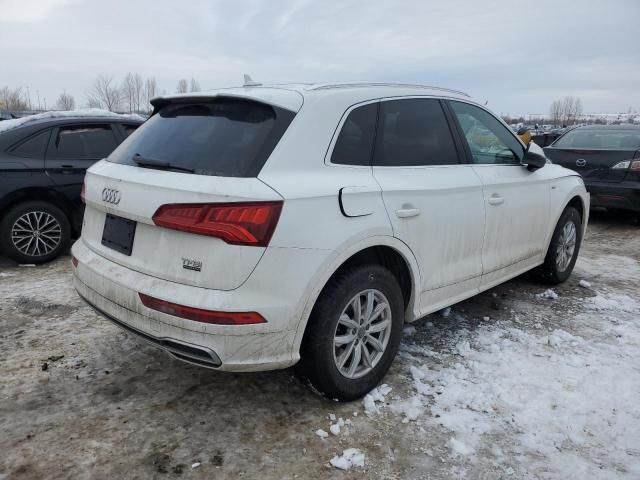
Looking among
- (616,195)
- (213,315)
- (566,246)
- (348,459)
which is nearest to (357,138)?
(213,315)

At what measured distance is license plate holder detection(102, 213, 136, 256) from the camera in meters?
2.62

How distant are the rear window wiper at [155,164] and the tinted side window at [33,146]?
3312 millimetres

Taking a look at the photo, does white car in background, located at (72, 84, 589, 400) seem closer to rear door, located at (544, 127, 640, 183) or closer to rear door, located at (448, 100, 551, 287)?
rear door, located at (448, 100, 551, 287)

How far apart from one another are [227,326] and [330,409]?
91 cm

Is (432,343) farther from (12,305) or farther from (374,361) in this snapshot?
(12,305)

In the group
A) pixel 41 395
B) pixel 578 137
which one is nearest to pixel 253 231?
pixel 41 395

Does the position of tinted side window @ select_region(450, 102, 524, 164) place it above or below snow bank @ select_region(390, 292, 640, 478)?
above

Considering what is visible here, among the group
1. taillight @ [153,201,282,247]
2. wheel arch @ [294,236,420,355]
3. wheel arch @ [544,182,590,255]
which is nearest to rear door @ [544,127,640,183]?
wheel arch @ [544,182,590,255]

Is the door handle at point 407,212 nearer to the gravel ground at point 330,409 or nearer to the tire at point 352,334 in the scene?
the tire at point 352,334

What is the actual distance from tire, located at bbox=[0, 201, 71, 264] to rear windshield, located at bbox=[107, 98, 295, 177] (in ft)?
9.91

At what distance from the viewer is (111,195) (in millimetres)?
2727

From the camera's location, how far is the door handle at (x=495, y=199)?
3629 millimetres

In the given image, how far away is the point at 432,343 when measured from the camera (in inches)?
146

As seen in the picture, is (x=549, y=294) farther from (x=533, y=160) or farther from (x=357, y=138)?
(x=357, y=138)
